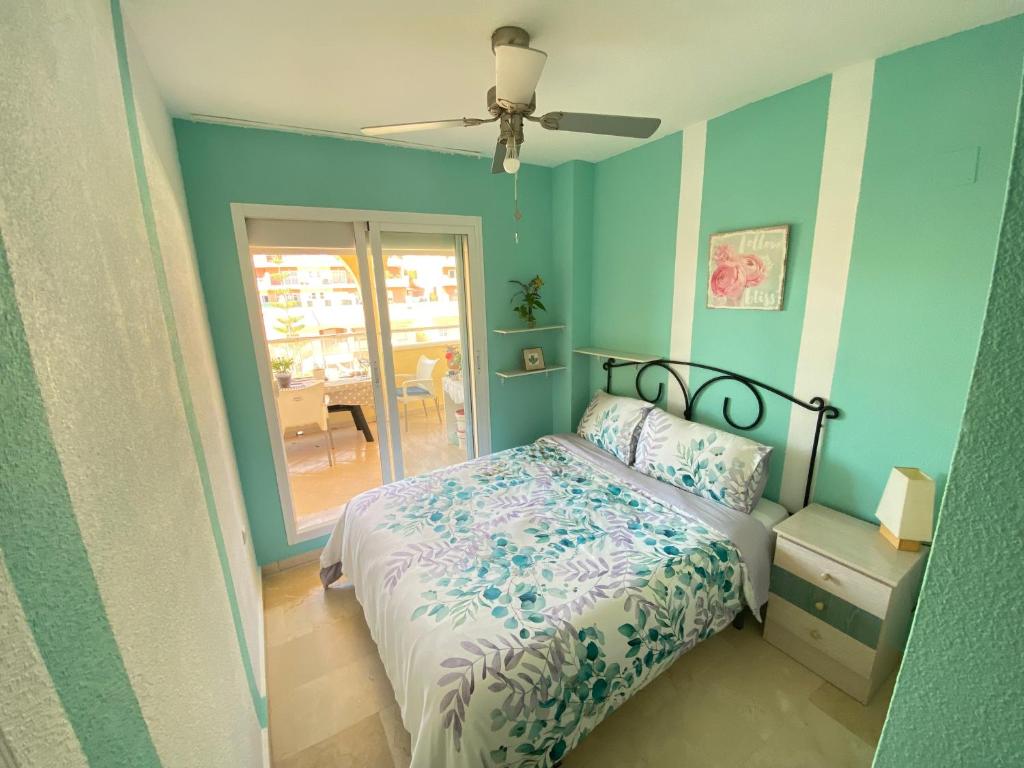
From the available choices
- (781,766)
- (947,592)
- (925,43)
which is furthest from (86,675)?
(925,43)

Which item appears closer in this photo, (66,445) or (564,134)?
(66,445)

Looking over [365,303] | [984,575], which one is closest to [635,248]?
[365,303]

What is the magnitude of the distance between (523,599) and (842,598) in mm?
1326

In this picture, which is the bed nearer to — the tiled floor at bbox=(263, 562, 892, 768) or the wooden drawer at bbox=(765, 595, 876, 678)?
the wooden drawer at bbox=(765, 595, 876, 678)

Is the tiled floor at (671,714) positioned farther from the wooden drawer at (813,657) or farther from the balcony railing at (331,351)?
the balcony railing at (331,351)

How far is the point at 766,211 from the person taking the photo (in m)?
2.12

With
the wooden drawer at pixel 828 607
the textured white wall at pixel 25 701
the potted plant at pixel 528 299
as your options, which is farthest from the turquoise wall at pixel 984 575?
the potted plant at pixel 528 299

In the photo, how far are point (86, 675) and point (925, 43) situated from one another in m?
2.83

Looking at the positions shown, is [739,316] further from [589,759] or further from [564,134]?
[589,759]

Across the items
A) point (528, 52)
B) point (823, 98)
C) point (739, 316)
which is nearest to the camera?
point (528, 52)

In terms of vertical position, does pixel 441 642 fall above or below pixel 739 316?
below

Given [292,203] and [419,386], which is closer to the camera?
[292,203]

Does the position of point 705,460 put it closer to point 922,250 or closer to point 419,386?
point 922,250

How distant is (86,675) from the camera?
44 cm
